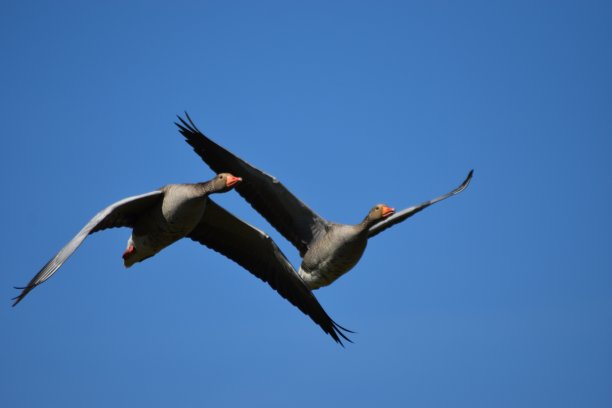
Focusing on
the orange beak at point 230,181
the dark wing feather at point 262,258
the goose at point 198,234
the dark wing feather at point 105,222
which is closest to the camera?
the dark wing feather at point 105,222

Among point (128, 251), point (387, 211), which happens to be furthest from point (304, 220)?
point (128, 251)

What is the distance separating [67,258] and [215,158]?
4143mm

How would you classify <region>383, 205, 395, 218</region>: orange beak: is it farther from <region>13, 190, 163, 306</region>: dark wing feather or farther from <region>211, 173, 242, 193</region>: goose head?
<region>13, 190, 163, 306</region>: dark wing feather

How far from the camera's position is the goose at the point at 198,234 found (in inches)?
498

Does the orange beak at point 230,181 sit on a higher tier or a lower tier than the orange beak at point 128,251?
higher

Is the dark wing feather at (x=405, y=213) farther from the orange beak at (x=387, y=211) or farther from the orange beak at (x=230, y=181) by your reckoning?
the orange beak at (x=230, y=181)

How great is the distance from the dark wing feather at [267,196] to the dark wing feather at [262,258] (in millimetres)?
905

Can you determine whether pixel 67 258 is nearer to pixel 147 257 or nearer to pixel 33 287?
pixel 33 287

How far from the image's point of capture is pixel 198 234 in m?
15.1

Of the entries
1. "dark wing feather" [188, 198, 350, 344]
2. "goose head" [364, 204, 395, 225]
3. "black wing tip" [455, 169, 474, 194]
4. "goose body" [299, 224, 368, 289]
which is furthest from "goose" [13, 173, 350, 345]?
"black wing tip" [455, 169, 474, 194]

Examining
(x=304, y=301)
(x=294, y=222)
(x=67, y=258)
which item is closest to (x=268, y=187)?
(x=294, y=222)

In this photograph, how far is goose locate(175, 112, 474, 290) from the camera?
15.1 metres

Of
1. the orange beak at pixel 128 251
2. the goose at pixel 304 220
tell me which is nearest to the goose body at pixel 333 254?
the goose at pixel 304 220

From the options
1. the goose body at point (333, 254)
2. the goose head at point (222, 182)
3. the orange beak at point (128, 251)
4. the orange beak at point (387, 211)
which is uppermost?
the goose head at point (222, 182)
